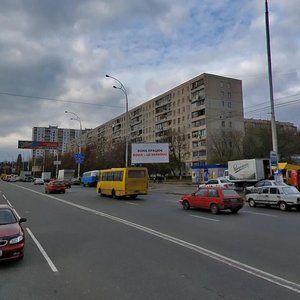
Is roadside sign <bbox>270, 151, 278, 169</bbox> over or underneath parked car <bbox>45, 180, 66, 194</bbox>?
over

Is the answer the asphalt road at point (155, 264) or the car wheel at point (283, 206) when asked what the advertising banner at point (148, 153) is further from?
the asphalt road at point (155, 264)

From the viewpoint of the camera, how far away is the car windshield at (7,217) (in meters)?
8.92

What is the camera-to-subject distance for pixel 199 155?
10388cm

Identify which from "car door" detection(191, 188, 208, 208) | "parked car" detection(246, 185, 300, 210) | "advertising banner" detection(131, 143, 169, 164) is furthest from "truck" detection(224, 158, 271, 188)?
"car door" detection(191, 188, 208, 208)

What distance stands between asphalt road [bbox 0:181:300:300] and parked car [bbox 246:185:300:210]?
805cm

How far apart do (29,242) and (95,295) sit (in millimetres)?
5586

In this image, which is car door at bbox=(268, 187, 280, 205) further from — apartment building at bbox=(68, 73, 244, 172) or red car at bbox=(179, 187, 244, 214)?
apartment building at bbox=(68, 73, 244, 172)

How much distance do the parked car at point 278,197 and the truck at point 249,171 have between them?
19399 mm

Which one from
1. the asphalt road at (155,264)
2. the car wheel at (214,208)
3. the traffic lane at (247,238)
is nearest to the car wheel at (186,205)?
the car wheel at (214,208)

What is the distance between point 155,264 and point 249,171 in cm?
3778

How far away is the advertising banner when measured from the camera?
60312mm

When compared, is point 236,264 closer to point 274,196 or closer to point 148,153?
point 274,196

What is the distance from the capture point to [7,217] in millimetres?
9172

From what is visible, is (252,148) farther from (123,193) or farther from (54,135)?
(54,135)
